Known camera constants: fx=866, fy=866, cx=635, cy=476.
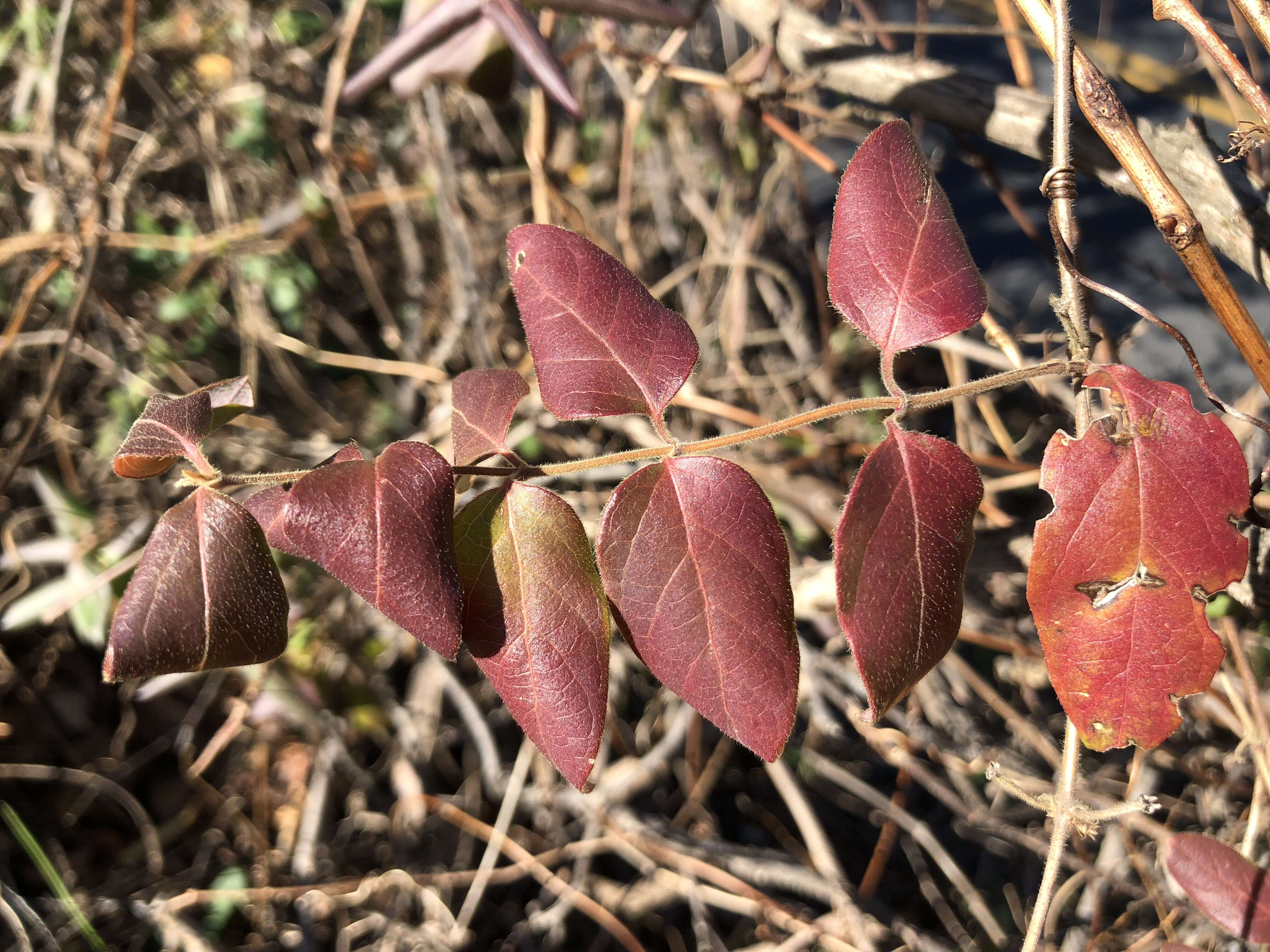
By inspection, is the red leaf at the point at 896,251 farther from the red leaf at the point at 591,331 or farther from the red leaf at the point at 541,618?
the red leaf at the point at 541,618

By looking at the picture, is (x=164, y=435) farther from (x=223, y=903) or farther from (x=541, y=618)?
(x=223, y=903)

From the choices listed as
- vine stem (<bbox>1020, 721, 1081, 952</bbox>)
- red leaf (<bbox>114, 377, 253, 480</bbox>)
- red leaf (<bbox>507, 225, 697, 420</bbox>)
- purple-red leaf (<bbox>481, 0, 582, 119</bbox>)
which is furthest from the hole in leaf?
purple-red leaf (<bbox>481, 0, 582, 119</bbox>)

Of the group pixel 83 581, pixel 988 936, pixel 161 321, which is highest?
pixel 161 321

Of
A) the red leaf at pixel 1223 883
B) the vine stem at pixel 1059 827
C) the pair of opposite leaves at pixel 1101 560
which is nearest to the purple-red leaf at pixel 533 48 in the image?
the pair of opposite leaves at pixel 1101 560

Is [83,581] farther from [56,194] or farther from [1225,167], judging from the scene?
[1225,167]

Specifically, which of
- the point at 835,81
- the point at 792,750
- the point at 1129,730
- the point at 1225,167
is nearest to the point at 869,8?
the point at 835,81
